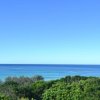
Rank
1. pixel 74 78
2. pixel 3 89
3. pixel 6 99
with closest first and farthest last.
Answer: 1. pixel 6 99
2. pixel 3 89
3. pixel 74 78

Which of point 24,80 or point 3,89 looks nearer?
point 3,89

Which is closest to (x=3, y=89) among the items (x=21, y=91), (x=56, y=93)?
(x=21, y=91)

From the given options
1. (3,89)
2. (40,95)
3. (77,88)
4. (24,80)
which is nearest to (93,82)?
(77,88)

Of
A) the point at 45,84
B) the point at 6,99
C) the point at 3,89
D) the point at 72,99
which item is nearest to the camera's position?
the point at 6,99

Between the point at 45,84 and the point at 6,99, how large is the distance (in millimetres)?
8973

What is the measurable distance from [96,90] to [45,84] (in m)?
5.38

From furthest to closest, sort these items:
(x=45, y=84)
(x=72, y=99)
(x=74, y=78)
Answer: (x=74, y=78), (x=45, y=84), (x=72, y=99)

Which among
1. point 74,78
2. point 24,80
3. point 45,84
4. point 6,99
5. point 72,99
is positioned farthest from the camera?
point 24,80

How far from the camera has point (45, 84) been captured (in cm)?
2598

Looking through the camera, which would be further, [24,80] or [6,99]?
[24,80]

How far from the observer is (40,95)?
79.0 feet

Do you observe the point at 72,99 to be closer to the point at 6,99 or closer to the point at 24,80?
the point at 6,99

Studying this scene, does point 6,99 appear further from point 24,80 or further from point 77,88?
point 24,80

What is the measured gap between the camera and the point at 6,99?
17125 mm
